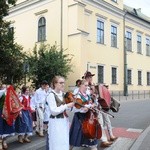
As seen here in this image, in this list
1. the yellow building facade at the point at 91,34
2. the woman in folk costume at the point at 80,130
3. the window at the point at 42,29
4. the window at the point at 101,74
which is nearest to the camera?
the woman in folk costume at the point at 80,130

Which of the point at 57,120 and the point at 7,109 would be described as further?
the point at 7,109

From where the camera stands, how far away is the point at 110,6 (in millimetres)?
33812

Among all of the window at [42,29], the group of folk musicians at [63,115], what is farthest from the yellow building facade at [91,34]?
the group of folk musicians at [63,115]

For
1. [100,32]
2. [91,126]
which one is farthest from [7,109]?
[100,32]

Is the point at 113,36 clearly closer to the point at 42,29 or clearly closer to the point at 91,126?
the point at 42,29

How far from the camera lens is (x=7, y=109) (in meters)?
8.34

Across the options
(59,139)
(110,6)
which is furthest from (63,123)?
(110,6)

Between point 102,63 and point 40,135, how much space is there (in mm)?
22587

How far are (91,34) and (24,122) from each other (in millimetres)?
22566

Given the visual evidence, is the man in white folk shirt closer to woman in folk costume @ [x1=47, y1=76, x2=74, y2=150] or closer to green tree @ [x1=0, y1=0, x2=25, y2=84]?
green tree @ [x1=0, y1=0, x2=25, y2=84]

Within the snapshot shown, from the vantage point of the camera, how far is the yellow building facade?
29.2 metres

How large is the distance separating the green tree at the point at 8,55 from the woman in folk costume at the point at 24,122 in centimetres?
496

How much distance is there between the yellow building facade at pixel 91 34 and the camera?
95.8 feet

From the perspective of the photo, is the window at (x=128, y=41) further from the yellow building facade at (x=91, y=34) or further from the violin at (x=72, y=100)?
the violin at (x=72, y=100)
